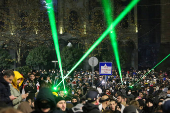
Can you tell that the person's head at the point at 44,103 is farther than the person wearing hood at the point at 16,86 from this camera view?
No

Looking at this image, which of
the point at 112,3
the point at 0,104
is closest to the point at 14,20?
the point at 112,3

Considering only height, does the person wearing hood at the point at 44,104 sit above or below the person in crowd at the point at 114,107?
above

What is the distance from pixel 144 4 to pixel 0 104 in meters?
46.3

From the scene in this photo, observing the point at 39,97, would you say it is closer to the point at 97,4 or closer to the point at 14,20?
the point at 14,20

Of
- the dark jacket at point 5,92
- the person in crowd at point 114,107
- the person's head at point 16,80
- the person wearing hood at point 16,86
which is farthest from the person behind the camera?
the person's head at point 16,80

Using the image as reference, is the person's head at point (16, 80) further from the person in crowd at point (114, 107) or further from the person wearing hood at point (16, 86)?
the person in crowd at point (114, 107)

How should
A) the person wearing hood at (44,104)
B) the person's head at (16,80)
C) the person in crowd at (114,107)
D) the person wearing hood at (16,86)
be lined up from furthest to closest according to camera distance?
the person's head at (16,80) → the person in crowd at (114,107) → the person wearing hood at (16,86) → the person wearing hood at (44,104)

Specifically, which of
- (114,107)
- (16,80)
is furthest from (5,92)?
(114,107)

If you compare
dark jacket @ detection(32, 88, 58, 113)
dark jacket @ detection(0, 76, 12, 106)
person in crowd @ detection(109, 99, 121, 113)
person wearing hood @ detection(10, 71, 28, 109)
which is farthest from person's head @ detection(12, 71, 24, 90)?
dark jacket @ detection(32, 88, 58, 113)

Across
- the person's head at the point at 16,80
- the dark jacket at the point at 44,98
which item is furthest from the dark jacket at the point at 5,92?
the dark jacket at the point at 44,98

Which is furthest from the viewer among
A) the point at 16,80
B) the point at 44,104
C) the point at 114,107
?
the point at 16,80

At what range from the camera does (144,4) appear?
166 ft

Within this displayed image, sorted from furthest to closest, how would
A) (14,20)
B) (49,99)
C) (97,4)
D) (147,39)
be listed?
(147,39)
(97,4)
(14,20)
(49,99)

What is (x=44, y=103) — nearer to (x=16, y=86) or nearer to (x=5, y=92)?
(x=5, y=92)
